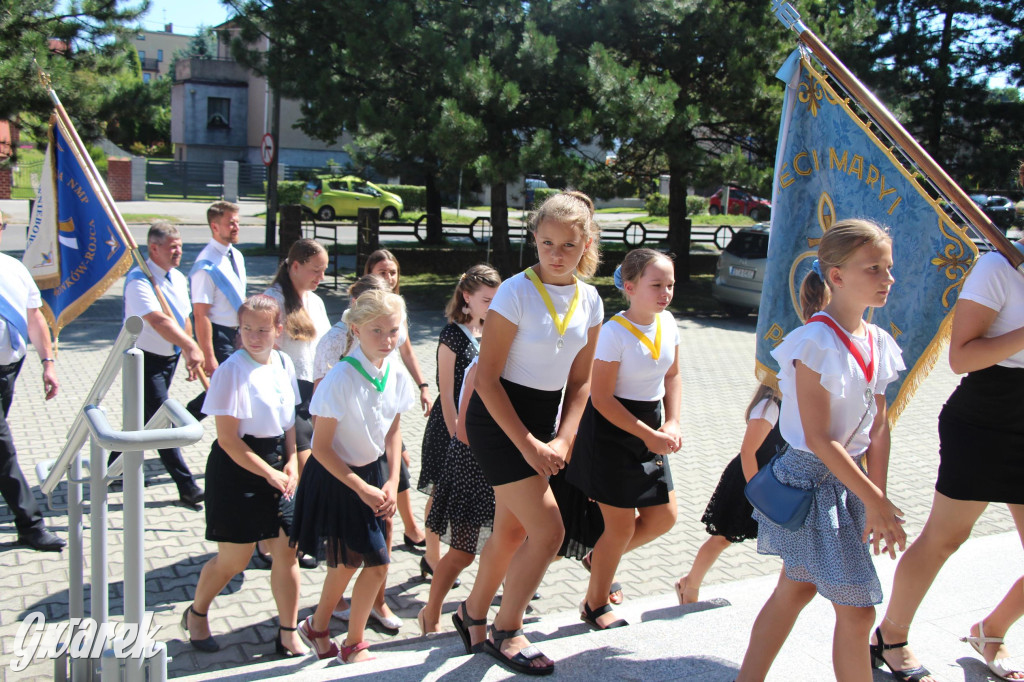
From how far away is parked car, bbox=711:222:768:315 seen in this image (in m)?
14.3

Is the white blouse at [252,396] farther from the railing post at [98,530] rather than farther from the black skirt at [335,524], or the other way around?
the railing post at [98,530]

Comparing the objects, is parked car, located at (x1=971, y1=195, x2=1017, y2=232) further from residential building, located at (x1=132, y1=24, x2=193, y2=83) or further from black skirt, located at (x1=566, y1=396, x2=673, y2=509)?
residential building, located at (x1=132, y1=24, x2=193, y2=83)

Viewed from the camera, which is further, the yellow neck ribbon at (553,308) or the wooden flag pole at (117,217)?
the wooden flag pole at (117,217)

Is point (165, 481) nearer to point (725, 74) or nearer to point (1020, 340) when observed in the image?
point (1020, 340)

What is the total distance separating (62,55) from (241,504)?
40.0 feet

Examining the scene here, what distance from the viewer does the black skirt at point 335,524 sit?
352 centimetres

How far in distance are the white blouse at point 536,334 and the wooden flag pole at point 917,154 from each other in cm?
142

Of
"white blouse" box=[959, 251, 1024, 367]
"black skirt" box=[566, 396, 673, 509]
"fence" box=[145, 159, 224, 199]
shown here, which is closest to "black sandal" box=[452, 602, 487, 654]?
"black skirt" box=[566, 396, 673, 509]

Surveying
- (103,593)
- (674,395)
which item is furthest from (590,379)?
(103,593)

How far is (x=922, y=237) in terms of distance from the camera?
3.66 m

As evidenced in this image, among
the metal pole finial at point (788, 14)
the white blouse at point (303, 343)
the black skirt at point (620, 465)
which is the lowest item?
the black skirt at point (620, 465)

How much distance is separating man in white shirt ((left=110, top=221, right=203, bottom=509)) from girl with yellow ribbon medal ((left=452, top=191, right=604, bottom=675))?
2821 mm

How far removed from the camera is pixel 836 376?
2.62m

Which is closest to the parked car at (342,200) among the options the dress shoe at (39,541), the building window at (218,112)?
the building window at (218,112)
